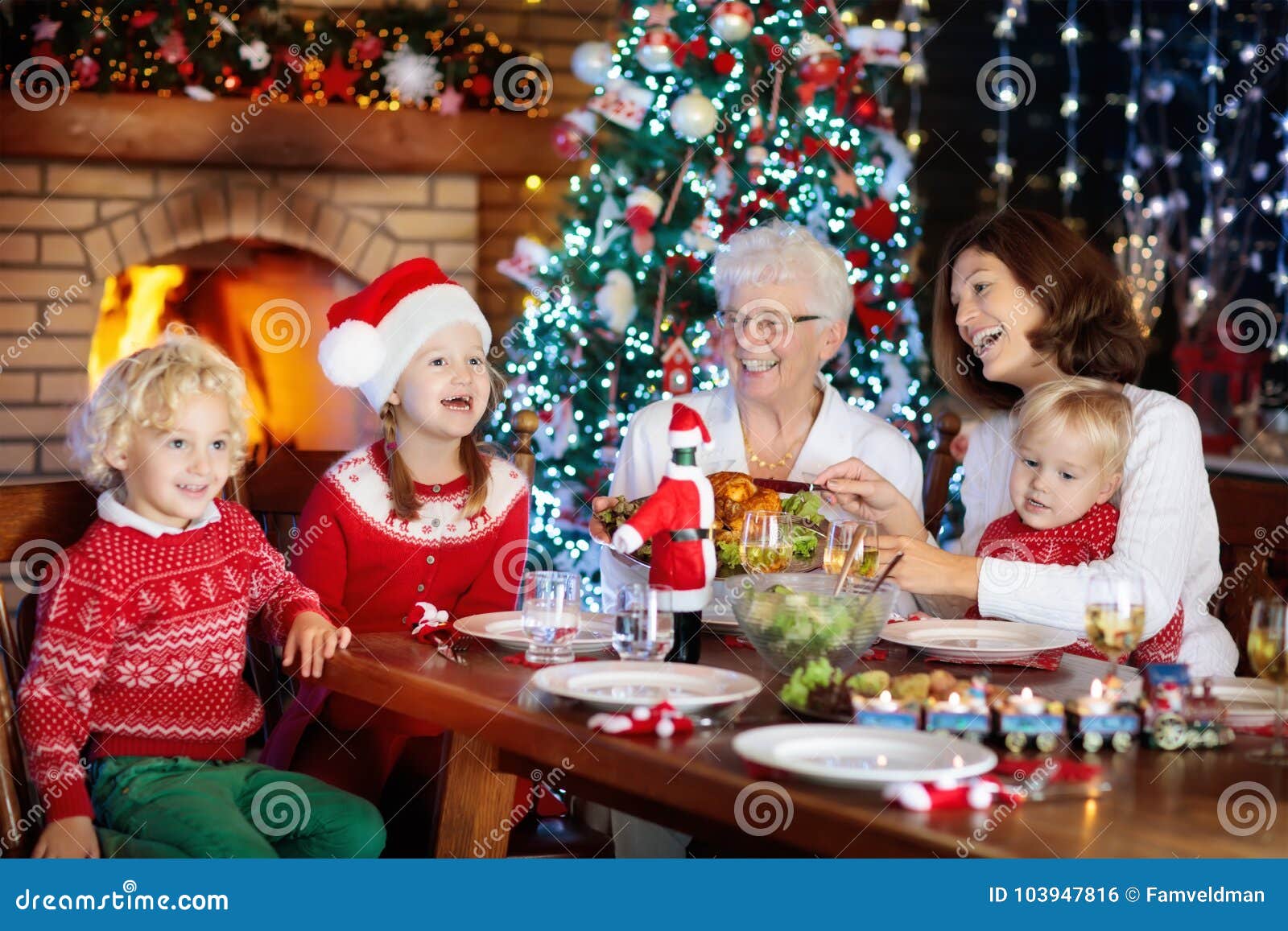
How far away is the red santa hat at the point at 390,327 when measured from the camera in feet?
7.89

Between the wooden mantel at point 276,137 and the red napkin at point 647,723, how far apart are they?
10.8 feet

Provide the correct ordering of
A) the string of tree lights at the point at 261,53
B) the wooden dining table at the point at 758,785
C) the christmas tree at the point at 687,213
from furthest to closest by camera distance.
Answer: the string of tree lights at the point at 261,53, the christmas tree at the point at 687,213, the wooden dining table at the point at 758,785

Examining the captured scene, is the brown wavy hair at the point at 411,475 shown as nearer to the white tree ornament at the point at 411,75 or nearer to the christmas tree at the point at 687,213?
the christmas tree at the point at 687,213

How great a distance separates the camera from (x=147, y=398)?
193 cm

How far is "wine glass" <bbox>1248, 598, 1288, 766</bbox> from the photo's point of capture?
146 centimetres

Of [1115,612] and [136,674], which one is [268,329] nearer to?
[136,674]

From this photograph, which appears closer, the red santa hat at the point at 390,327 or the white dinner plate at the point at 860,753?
the white dinner plate at the point at 860,753

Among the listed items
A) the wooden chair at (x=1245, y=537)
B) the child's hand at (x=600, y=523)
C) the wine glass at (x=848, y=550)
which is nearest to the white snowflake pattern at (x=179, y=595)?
the child's hand at (x=600, y=523)

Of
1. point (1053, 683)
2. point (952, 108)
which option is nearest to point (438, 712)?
point (1053, 683)

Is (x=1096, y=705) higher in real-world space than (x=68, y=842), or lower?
higher

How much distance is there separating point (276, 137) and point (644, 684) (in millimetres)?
3173

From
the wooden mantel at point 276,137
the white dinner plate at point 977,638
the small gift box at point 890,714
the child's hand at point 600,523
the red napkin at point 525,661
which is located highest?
the wooden mantel at point 276,137

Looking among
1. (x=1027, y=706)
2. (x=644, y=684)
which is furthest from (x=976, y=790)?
(x=644, y=684)

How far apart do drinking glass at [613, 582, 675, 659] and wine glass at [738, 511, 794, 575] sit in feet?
0.82
